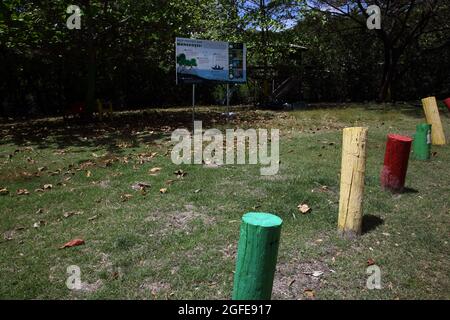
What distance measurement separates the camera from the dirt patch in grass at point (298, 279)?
3.65 meters

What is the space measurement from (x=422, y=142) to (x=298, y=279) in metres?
5.30

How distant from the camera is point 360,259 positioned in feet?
13.8

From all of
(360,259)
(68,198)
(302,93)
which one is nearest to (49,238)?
(68,198)

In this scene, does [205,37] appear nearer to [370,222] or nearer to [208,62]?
[208,62]

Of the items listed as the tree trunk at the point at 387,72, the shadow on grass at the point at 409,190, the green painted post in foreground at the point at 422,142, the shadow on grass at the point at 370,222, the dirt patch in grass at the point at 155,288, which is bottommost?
the dirt patch in grass at the point at 155,288

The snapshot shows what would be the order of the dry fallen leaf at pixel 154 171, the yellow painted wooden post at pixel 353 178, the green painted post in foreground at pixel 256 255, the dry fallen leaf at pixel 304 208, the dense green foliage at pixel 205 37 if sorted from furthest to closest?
1. the dense green foliage at pixel 205 37
2. the dry fallen leaf at pixel 154 171
3. the dry fallen leaf at pixel 304 208
4. the yellow painted wooden post at pixel 353 178
5. the green painted post in foreground at pixel 256 255

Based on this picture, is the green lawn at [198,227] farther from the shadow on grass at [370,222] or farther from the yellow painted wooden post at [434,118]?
the yellow painted wooden post at [434,118]

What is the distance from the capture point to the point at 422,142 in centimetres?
793

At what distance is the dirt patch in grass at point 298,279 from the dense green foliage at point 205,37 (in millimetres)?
9309

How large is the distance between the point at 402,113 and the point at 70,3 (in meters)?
11.6

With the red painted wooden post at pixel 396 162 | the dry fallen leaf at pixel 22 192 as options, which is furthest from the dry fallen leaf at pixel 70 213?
the red painted wooden post at pixel 396 162

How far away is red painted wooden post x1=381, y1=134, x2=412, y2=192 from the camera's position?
5.74 metres

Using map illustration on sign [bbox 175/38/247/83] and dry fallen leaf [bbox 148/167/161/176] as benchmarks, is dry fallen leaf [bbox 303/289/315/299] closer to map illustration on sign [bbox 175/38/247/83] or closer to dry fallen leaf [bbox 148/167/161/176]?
dry fallen leaf [bbox 148/167/161/176]

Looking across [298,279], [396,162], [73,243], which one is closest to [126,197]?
[73,243]
